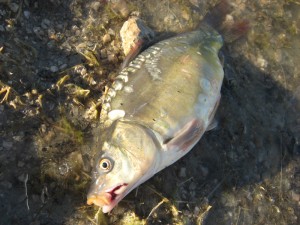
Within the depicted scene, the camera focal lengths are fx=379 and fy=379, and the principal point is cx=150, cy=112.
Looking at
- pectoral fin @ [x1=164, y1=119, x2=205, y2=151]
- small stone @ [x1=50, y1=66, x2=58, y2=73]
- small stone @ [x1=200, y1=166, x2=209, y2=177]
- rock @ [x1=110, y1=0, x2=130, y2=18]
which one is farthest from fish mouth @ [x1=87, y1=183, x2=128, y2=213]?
rock @ [x1=110, y1=0, x2=130, y2=18]

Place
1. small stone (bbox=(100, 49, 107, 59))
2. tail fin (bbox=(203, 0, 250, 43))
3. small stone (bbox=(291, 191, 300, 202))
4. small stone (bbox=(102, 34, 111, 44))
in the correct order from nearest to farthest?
small stone (bbox=(100, 49, 107, 59)) < small stone (bbox=(102, 34, 111, 44)) < small stone (bbox=(291, 191, 300, 202)) < tail fin (bbox=(203, 0, 250, 43))

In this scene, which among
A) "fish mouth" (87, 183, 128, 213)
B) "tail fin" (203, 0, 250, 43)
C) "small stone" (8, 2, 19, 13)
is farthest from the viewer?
"tail fin" (203, 0, 250, 43)

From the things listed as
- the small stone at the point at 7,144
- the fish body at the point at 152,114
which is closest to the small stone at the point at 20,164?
the small stone at the point at 7,144

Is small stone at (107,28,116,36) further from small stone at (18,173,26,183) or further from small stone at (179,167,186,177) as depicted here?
small stone at (18,173,26,183)

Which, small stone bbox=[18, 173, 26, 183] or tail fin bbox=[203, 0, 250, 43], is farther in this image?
tail fin bbox=[203, 0, 250, 43]

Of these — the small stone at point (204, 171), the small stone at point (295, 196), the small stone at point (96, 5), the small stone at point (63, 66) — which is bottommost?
the small stone at point (295, 196)

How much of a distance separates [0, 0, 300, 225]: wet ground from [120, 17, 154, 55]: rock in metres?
0.17

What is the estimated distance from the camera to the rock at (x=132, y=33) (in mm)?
4961

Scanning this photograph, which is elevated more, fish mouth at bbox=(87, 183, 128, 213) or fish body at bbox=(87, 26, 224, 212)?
fish body at bbox=(87, 26, 224, 212)

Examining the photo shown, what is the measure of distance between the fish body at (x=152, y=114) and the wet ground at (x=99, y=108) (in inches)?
23.2

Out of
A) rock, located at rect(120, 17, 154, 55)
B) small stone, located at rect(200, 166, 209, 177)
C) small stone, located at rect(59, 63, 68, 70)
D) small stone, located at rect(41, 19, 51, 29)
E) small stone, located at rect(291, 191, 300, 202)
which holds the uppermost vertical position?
small stone, located at rect(41, 19, 51, 29)

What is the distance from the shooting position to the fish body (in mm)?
3535

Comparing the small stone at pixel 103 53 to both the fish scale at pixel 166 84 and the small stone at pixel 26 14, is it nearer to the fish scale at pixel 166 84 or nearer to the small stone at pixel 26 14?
the fish scale at pixel 166 84

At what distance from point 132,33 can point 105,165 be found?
214cm
